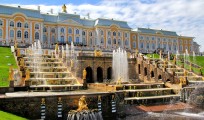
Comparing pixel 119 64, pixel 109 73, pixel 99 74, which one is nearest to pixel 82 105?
pixel 99 74

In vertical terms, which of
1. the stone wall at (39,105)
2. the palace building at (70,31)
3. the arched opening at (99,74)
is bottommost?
the stone wall at (39,105)

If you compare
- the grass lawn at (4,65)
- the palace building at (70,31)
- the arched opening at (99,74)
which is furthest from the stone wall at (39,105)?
the palace building at (70,31)

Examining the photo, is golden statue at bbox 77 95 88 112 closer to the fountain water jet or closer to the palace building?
the fountain water jet

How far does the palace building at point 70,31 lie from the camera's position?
61.7m

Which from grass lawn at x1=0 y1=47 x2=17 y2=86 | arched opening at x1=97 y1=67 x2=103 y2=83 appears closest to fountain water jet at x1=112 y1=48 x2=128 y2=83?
arched opening at x1=97 y1=67 x2=103 y2=83

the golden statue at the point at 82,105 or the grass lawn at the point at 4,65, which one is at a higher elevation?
the grass lawn at the point at 4,65

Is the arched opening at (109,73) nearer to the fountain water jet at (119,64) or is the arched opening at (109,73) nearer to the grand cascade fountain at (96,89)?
the grand cascade fountain at (96,89)

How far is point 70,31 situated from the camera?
70.0 m

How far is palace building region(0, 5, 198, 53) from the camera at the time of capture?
61688 mm

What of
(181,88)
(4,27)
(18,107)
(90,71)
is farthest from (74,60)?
(4,27)

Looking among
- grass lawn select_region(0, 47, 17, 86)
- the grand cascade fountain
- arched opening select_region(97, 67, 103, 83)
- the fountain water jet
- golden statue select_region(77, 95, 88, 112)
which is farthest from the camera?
arched opening select_region(97, 67, 103, 83)

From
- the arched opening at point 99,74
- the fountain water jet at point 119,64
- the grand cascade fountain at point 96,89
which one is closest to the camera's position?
the grand cascade fountain at point 96,89

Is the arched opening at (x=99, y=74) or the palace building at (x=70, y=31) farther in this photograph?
the palace building at (x=70, y=31)

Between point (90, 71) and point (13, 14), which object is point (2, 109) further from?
point (13, 14)
